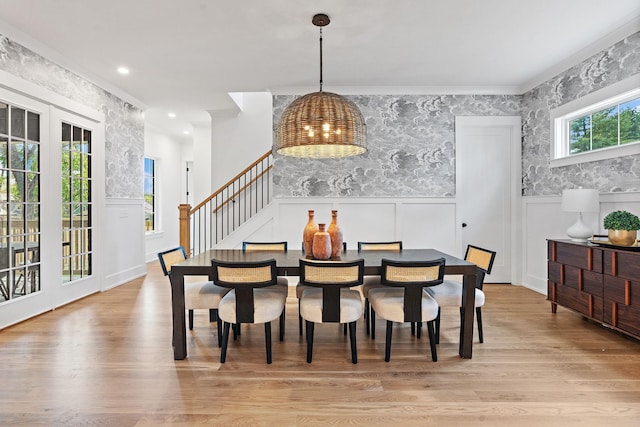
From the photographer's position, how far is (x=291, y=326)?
10.4ft

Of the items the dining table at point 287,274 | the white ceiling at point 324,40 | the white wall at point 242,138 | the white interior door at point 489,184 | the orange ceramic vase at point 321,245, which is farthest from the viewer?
the white wall at point 242,138

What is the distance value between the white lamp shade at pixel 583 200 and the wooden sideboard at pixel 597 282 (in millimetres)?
347

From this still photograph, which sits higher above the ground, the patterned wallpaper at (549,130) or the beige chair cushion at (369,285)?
the patterned wallpaper at (549,130)

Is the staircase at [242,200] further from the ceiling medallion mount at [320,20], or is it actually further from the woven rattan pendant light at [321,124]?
the woven rattan pendant light at [321,124]

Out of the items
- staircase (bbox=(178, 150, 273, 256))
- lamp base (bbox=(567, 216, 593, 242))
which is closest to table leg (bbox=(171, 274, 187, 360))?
staircase (bbox=(178, 150, 273, 256))

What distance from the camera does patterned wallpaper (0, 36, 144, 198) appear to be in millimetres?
3279

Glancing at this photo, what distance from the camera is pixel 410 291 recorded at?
7.87 feet

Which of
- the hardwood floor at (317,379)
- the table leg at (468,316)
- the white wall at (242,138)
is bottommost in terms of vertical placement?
the hardwood floor at (317,379)

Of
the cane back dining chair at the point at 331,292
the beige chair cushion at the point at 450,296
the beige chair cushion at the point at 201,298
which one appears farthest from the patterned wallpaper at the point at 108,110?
the beige chair cushion at the point at 450,296

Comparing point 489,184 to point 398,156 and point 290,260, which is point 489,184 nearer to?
point 398,156

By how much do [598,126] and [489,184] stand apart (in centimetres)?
142

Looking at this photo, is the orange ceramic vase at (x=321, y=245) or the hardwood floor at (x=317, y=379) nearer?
the hardwood floor at (x=317, y=379)

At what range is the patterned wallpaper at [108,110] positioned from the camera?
3279mm

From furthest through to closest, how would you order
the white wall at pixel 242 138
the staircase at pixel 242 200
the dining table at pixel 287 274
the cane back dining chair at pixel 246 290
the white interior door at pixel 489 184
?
the white wall at pixel 242 138, the staircase at pixel 242 200, the white interior door at pixel 489 184, the dining table at pixel 287 274, the cane back dining chair at pixel 246 290
